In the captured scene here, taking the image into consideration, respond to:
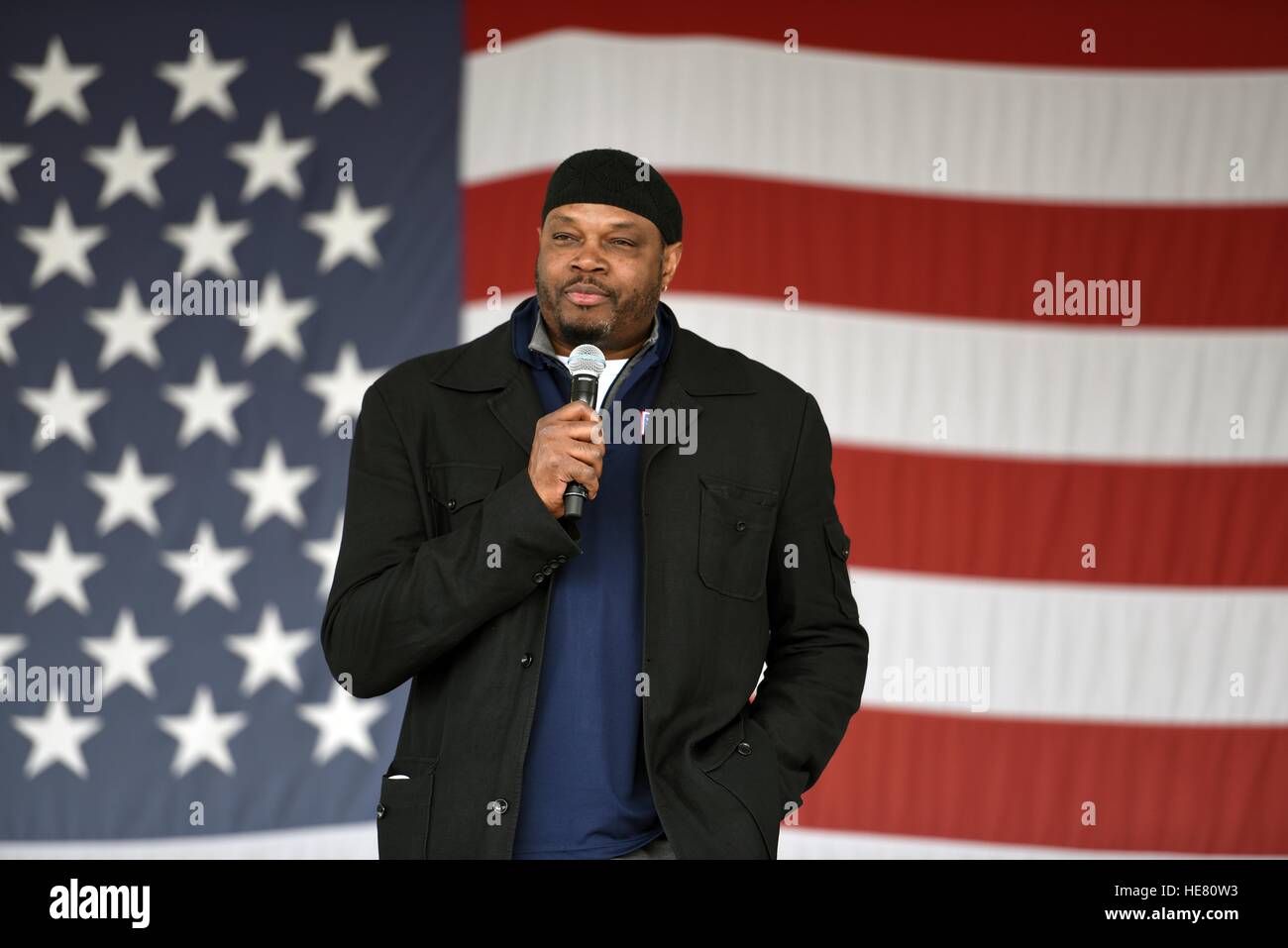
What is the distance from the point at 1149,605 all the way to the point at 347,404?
7.46ft

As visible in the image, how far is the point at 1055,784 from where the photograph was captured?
151 inches

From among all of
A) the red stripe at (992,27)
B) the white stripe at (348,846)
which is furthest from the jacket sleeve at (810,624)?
the red stripe at (992,27)

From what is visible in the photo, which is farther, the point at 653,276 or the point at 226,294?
the point at 226,294

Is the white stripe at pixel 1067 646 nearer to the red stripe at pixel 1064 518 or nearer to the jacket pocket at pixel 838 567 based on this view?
the red stripe at pixel 1064 518

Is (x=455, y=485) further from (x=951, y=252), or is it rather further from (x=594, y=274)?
(x=951, y=252)

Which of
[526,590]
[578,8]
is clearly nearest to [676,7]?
[578,8]

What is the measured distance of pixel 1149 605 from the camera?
12.6 feet

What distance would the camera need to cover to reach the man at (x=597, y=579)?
1.63 metres

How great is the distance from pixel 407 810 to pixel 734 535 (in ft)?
1.74

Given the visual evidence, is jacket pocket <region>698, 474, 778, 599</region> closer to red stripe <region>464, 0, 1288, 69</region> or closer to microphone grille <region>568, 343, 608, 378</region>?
microphone grille <region>568, 343, 608, 378</region>

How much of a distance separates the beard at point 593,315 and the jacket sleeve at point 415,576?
0.29 meters

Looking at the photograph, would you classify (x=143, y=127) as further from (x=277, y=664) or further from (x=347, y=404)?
(x=277, y=664)

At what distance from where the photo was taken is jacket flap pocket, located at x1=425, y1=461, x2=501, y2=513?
1788 mm

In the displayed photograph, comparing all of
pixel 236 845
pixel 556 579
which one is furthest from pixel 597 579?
pixel 236 845
